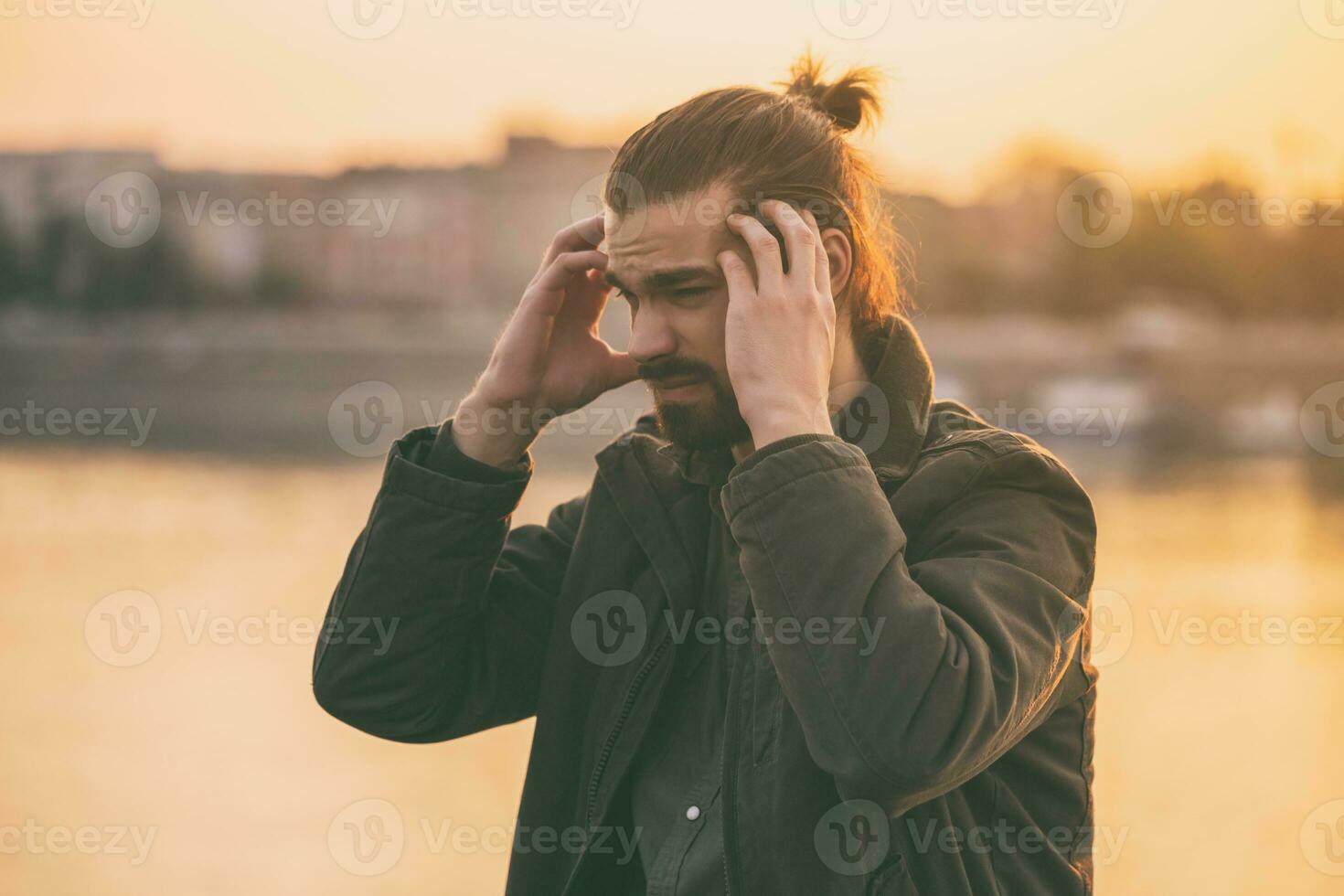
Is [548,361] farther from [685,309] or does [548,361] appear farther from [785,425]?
[785,425]

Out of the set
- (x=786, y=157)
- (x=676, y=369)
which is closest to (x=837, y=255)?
(x=786, y=157)

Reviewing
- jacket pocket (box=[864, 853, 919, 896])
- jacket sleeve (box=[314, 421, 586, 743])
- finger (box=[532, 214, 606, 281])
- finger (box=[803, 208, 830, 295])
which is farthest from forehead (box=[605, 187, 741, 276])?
jacket pocket (box=[864, 853, 919, 896])

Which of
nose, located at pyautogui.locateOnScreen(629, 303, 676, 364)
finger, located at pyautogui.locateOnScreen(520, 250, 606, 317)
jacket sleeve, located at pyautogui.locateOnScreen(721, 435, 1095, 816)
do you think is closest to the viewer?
jacket sleeve, located at pyautogui.locateOnScreen(721, 435, 1095, 816)

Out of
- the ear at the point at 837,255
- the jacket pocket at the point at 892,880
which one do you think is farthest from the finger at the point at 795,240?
the jacket pocket at the point at 892,880

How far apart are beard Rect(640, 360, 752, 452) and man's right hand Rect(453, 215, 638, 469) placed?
0.77 feet

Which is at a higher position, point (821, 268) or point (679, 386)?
point (821, 268)

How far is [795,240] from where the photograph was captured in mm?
1633

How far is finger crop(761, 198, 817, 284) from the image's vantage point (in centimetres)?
161

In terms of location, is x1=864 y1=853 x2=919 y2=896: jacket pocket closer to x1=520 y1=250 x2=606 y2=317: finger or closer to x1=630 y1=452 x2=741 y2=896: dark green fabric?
x1=630 y1=452 x2=741 y2=896: dark green fabric

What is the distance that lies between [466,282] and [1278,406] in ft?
95.7

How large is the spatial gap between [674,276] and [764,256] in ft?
0.47

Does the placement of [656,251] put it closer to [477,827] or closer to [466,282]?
[477,827]

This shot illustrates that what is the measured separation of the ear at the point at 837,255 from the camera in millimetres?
1797

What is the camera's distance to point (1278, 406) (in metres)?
35.4
